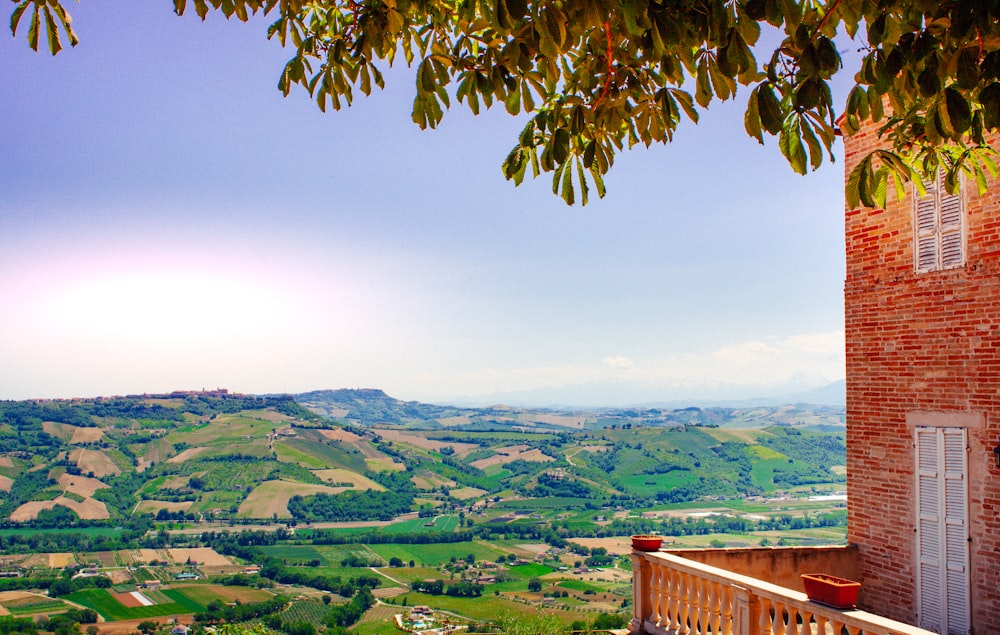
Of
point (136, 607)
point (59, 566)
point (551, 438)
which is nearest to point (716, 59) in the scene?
point (136, 607)

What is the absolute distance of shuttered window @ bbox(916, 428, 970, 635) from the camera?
7.71 m

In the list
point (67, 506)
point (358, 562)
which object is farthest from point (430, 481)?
Result: point (67, 506)

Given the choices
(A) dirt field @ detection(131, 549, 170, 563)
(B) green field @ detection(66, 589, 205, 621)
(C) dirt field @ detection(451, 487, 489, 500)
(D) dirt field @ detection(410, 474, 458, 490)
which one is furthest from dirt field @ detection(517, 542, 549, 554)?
(A) dirt field @ detection(131, 549, 170, 563)

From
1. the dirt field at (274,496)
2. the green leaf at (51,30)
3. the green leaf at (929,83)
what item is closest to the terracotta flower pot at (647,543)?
the green leaf at (929,83)

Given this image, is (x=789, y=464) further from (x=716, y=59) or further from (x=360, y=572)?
(x=716, y=59)

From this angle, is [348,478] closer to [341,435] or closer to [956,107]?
[341,435]

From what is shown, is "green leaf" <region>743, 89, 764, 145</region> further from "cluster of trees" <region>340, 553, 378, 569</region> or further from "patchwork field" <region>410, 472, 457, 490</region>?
"patchwork field" <region>410, 472, 457, 490</region>

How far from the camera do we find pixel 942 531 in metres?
7.88

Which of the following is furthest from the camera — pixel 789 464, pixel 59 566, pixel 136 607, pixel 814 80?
pixel 789 464

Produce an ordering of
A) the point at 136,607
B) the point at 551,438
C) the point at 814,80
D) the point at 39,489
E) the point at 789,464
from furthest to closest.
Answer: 1. the point at 551,438
2. the point at 789,464
3. the point at 39,489
4. the point at 136,607
5. the point at 814,80

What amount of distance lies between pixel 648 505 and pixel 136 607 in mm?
71581

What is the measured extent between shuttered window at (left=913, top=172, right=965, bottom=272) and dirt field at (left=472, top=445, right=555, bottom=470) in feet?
441

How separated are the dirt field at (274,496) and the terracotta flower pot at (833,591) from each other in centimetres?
11581

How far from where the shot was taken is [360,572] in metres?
85.7
